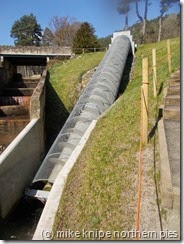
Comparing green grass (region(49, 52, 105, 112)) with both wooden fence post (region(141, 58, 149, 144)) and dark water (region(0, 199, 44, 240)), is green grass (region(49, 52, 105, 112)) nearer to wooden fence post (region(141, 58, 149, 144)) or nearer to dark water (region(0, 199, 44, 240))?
dark water (region(0, 199, 44, 240))

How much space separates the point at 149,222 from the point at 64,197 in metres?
1.58

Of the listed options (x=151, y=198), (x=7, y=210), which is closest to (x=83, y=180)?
(x=151, y=198)

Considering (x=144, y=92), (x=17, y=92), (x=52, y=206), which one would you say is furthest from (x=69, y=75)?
(x=52, y=206)

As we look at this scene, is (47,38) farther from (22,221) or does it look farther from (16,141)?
(22,221)

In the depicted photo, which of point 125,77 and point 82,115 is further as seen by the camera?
point 125,77

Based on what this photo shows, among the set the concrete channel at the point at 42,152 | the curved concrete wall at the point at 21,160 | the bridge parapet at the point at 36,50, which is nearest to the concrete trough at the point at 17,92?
the concrete channel at the point at 42,152

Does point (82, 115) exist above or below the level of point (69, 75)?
below

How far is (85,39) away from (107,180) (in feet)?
66.9

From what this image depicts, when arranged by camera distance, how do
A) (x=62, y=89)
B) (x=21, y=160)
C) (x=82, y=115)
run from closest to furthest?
(x=82, y=115), (x=21, y=160), (x=62, y=89)

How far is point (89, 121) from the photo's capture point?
7.35 meters

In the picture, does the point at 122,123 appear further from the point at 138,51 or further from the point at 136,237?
the point at 138,51

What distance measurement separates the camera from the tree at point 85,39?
22.8 m

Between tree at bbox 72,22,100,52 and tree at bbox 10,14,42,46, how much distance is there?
26.0m

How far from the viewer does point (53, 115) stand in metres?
12.2
